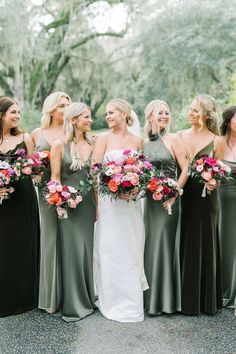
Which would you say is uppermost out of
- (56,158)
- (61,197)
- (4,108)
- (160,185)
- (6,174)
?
(4,108)

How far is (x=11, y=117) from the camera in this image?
4.95 metres

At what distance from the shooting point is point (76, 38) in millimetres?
19672

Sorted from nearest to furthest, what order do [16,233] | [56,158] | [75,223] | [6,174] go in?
1. [6,174]
2. [56,158]
3. [75,223]
4. [16,233]

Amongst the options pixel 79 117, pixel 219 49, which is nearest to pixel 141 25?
pixel 219 49

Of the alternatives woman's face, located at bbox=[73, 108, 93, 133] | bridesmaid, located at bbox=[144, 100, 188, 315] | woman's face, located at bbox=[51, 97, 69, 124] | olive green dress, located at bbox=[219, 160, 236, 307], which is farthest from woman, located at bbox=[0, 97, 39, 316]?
olive green dress, located at bbox=[219, 160, 236, 307]

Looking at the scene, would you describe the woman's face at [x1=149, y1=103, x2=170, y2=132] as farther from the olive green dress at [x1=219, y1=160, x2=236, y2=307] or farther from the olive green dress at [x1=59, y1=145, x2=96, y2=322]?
the olive green dress at [x1=219, y1=160, x2=236, y2=307]

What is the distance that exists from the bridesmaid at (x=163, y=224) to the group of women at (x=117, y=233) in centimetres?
1

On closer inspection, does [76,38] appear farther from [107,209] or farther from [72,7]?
[107,209]

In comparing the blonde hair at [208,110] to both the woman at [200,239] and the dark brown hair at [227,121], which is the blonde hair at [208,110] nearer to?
the woman at [200,239]

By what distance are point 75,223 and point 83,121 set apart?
1.10 metres

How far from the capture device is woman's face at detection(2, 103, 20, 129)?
495 cm

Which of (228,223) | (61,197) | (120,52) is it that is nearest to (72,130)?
(61,197)

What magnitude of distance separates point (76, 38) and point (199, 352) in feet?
57.5

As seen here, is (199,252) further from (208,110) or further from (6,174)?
(6,174)
